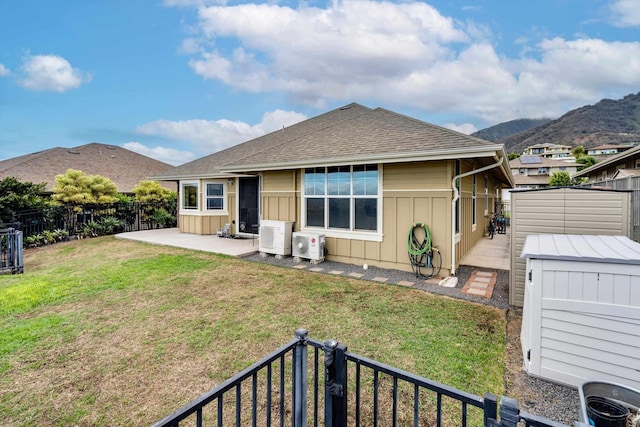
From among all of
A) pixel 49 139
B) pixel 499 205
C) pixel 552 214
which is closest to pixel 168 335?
pixel 552 214

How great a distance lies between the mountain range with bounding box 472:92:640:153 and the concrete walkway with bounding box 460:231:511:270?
79550 millimetres

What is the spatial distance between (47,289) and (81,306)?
1431 millimetres

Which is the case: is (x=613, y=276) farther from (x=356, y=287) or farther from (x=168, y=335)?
(x=168, y=335)

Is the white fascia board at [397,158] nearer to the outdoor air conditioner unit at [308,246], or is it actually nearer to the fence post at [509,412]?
the outdoor air conditioner unit at [308,246]

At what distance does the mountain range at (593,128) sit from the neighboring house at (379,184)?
3244 inches

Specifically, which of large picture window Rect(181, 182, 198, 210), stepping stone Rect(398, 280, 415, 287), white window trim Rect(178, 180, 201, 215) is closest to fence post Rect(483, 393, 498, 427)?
stepping stone Rect(398, 280, 415, 287)

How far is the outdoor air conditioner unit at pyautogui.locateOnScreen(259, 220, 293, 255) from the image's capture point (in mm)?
7637

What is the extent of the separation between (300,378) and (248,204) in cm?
968

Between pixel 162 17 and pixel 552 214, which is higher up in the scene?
pixel 162 17

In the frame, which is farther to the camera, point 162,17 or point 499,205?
point 499,205

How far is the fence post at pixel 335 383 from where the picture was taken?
4.90ft

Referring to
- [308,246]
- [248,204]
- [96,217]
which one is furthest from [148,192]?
[308,246]

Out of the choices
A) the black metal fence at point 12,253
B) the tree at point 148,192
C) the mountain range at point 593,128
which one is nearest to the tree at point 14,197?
the black metal fence at point 12,253

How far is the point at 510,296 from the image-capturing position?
441 cm
